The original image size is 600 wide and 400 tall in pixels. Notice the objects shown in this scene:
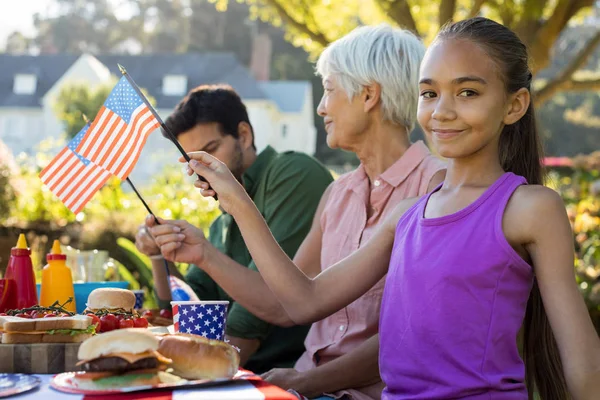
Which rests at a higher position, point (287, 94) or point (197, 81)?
point (197, 81)

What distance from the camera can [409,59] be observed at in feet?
9.78

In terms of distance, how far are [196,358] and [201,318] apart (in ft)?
1.47

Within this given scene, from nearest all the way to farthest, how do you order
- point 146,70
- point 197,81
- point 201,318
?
1. point 201,318
2. point 197,81
3. point 146,70

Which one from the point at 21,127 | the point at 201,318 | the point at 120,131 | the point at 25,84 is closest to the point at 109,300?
the point at 201,318

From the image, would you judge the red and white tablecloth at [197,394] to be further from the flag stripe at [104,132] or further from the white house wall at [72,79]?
the white house wall at [72,79]

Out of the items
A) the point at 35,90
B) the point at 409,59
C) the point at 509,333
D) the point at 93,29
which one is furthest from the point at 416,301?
the point at 93,29

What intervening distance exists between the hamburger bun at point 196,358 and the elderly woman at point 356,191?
3.18ft

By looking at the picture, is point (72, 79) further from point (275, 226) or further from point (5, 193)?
point (275, 226)

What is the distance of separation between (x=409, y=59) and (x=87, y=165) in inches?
44.7

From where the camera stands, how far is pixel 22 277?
267cm

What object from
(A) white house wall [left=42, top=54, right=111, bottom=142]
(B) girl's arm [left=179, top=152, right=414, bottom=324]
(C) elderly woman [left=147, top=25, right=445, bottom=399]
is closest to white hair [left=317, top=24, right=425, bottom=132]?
(C) elderly woman [left=147, top=25, right=445, bottom=399]

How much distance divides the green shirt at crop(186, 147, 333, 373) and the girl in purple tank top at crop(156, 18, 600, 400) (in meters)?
1.13

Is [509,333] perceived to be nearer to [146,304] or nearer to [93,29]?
[146,304]

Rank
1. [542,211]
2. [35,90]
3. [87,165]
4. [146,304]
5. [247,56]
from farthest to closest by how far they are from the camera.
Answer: [247,56] < [35,90] < [146,304] < [87,165] < [542,211]
